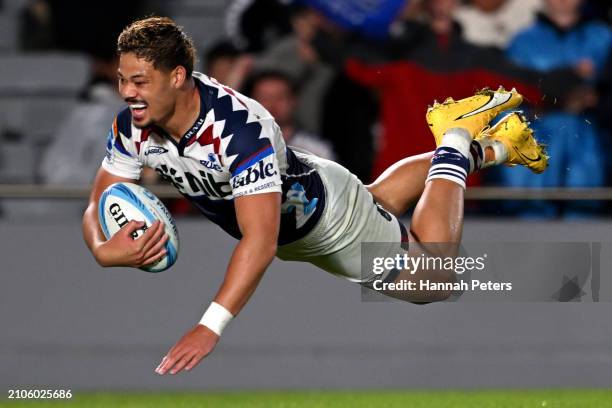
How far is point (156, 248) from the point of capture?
19.6 feet

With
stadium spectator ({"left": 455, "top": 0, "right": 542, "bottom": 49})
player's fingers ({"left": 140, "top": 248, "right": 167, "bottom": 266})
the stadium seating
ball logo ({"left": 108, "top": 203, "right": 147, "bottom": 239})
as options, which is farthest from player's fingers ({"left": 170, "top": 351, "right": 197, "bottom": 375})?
the stadium seating

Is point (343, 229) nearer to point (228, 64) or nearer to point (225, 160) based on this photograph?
point (225, 160)

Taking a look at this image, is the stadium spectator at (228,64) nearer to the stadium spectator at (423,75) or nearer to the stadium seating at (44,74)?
the stadium spectator at (423,75)

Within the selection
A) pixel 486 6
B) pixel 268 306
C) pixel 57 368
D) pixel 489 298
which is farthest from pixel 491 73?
pixel 57 368

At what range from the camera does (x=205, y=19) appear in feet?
34.2

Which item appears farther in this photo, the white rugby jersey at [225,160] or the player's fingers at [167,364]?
the white rugby jersey at [225,160]

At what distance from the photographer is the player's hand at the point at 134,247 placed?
5.95 metres

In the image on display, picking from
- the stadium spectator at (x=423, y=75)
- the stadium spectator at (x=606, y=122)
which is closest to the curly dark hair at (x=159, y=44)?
the stadium spectator at (x=423, y=75)

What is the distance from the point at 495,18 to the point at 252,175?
4.21 m

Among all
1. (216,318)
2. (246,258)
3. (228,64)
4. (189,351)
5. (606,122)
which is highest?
(228,64)

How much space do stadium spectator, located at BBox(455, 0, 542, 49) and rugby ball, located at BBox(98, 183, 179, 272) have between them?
12.6 ft

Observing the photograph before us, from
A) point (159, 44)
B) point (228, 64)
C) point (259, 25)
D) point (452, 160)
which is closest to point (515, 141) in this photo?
point (452, 160)

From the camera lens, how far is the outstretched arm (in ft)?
18.1

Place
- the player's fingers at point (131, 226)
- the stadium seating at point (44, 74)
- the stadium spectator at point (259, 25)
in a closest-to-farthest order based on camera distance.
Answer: the player's fingers at point (131, 226)
the stadium spectator at point (259, 25)
the stadium seating at point (44, 74)
